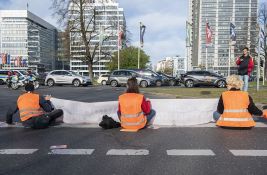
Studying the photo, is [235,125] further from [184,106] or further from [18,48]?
[18,48]

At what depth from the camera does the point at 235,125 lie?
26.9 feet

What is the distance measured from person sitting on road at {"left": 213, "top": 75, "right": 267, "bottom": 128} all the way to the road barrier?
43.8 inches

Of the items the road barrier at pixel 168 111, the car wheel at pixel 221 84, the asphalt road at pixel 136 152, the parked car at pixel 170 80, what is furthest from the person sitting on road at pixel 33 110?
the parked car at pixel 170 80

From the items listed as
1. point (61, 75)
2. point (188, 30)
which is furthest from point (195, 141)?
point (188, 30)

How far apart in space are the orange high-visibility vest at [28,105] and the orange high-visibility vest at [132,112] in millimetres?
2156

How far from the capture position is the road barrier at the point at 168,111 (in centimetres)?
935

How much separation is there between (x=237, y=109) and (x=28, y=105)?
16.3 ft

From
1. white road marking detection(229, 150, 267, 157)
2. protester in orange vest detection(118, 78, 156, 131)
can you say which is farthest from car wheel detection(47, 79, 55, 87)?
white road marking detection(229, 150, 267, 157)

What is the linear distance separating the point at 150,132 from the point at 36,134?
258cm

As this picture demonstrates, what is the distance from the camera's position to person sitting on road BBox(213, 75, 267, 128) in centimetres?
809

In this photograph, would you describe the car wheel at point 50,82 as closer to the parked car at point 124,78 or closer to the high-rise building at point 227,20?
the parked car at point 124,78

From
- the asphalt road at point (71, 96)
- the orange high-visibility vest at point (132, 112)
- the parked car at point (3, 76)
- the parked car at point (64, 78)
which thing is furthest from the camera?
the parked car at point (3, 76)

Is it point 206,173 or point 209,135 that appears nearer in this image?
point 206,173

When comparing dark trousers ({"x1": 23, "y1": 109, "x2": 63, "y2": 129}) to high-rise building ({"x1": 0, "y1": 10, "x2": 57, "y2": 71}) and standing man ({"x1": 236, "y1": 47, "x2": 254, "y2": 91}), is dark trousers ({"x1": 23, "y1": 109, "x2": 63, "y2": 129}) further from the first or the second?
high-rise building ({"x1": 0, "y1": 10, "x2": 57, "y2": 71})
